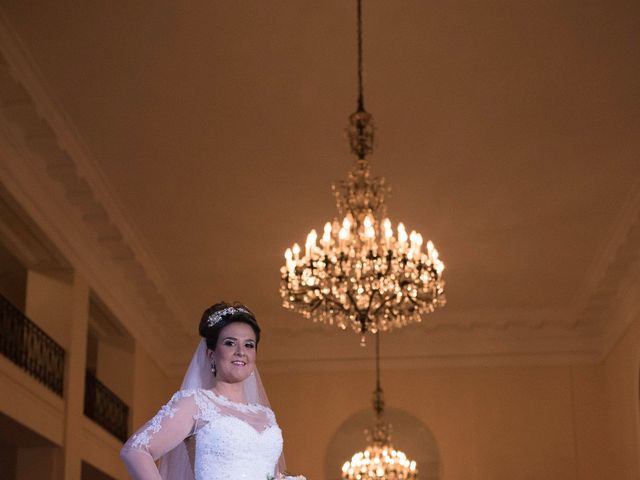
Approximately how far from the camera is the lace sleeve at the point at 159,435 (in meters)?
4.06

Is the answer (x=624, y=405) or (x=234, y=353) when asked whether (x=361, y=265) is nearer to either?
(x=234, y=353)

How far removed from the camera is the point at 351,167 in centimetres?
1271

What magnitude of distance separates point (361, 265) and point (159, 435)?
6.02 m

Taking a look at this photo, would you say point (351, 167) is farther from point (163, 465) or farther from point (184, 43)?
point (163, 465)

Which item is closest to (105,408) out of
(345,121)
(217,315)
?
(345,121)

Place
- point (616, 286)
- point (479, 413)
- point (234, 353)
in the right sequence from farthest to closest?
point (479, 413)
point (616, 286)
point (234, 353)

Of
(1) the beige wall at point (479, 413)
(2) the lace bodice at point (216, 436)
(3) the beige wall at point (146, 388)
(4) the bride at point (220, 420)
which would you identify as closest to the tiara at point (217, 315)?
(4) the bride at point (220, 420)

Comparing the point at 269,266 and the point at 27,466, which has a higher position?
the point at 269,266

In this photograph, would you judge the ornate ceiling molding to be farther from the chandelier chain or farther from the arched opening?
the chandelier chain

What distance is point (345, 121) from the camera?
11648 millimetres

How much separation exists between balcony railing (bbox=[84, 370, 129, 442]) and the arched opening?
3666 millimetres

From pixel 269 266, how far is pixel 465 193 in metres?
3.54

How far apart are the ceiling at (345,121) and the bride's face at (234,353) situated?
18.3 ft

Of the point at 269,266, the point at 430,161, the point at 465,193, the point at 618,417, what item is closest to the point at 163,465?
the point at 430,161
